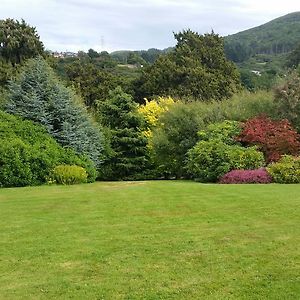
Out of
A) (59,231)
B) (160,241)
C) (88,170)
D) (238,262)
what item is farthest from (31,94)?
(238,262)

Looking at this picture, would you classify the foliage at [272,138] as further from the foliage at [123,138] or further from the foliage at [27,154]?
the foliage at [27,154]

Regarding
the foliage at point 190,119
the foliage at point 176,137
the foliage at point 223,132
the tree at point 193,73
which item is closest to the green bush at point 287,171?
the foliage at point 223,132

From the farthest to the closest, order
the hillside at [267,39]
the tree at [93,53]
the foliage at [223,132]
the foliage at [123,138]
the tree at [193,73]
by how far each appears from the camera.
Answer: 1. the hillside at [267,39]
2. the tree at [93,53]
3. the tree at [193,73]
4. the foliage at [123,138]
5. the foliage at [223,132]

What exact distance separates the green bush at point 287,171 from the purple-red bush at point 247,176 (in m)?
0.31

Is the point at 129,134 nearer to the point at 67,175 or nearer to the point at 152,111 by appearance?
the point at 152,111

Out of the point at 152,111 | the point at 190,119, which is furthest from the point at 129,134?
the point at 190,119

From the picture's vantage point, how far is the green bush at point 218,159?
72.1ft

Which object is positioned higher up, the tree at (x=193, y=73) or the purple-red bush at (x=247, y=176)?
the tree at (x=193, y=73)

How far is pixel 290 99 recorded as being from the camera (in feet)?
80.1

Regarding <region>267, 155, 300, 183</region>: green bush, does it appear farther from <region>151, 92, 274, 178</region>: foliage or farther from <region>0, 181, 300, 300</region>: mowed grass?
<region>151, 92, 274, 178</region>: foliage

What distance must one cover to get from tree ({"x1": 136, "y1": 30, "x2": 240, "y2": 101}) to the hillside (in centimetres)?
6372

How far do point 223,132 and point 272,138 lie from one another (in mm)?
2531

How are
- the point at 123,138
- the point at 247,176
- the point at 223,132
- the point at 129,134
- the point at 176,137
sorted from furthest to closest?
the point at 129,134, the point at 123,138, the point at 176,137, the point at 223,132, the point at 247,176

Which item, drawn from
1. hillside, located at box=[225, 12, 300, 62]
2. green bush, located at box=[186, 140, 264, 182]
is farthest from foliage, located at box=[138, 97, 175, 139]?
hillside, located at box=[225, 12, 300, 62]
